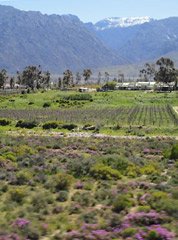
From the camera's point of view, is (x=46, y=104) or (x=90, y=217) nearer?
(x=90, y=217)

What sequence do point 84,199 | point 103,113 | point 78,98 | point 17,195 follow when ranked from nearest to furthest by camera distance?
1. point 84,199
2. point 17,195
3. point 103,113
4. point 78,98

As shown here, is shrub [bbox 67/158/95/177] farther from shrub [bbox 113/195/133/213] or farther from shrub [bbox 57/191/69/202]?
shrub [bbox 113/195/133/213]

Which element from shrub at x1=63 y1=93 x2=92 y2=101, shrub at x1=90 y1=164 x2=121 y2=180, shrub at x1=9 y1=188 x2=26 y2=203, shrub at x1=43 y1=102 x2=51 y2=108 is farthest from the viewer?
shrub at x1=63 y1=93 x2=92 y2=101

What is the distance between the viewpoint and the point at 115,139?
2272 inches

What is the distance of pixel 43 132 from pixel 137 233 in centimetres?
4764

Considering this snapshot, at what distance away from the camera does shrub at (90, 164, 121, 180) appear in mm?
33344

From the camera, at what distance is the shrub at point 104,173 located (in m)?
33.3

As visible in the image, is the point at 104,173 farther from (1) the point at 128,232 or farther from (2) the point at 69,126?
(2) the point at 69,126

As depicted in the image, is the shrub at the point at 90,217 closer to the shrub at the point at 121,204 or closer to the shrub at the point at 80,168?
the shrub at the point at 121,204

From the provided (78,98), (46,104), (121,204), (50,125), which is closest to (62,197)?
(121,204)

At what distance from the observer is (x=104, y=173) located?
110 ft

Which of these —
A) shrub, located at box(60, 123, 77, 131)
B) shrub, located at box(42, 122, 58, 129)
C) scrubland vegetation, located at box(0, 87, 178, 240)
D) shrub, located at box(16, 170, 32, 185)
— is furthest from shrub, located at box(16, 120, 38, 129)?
shrub, located at box(16, 170, 32, 185)

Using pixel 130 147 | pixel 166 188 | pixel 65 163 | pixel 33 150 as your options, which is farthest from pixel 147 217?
pixel 130 147

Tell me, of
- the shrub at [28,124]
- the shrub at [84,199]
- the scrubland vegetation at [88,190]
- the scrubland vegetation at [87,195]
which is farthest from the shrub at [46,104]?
the shrub at [84,199]
